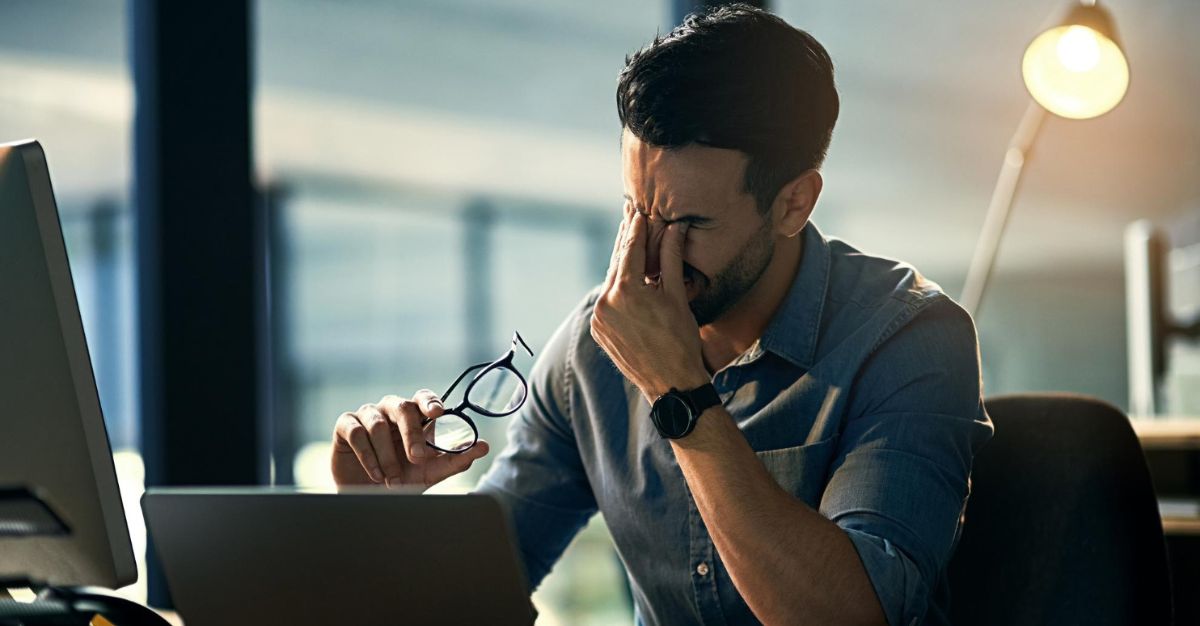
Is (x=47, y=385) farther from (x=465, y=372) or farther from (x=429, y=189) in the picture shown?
(x=429, y=189)

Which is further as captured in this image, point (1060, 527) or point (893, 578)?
point (1060, 527)

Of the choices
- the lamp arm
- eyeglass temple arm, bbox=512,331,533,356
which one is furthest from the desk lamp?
eyeglass temple arm, bbox=512,331,533,356

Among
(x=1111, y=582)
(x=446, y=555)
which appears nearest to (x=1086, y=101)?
(x=1111, y=582)

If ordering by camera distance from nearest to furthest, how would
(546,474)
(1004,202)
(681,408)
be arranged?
(681,408), (546,474), (1004,202)

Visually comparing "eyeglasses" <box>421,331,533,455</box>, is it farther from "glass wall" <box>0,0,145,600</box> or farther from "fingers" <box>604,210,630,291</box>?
"glass wall" <box>0,0,145,600</box>

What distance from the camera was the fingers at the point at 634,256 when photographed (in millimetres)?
1292

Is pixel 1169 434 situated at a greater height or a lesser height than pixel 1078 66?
lesser

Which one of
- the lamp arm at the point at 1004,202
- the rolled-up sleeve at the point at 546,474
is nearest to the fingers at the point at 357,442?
the rolled-up sleeve at the point at 546,474

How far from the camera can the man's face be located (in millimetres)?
1311

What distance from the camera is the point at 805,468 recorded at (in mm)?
1282

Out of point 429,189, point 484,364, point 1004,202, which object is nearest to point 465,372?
point 484,364

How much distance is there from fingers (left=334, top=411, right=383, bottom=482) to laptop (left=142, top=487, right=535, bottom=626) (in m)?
0.37

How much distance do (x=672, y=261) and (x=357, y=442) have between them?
0.42 metres

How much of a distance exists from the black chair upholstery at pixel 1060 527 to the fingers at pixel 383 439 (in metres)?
0.66
